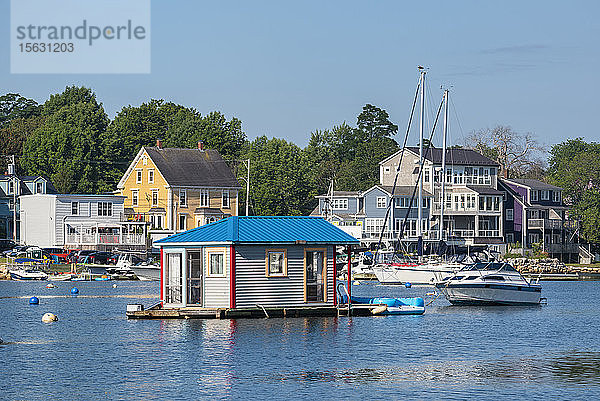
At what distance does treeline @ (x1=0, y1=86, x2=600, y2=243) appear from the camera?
13562 cm

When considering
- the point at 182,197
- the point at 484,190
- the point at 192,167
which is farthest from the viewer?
the point at 484,190

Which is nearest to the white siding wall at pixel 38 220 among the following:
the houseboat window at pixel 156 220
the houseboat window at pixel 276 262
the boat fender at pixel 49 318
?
the houseboat window at pixel 156 220

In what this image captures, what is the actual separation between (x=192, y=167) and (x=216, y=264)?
8104cm

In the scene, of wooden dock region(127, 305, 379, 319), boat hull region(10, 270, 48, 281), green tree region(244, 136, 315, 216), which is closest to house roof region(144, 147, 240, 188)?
green tree region(244, 136, 315, 216)

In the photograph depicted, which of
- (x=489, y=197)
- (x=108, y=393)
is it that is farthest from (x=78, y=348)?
(x=489, y=197)

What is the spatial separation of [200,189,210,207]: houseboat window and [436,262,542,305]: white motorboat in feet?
212

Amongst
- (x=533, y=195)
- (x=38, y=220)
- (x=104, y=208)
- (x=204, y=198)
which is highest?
(x=533, y=195)

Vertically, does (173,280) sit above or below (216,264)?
below

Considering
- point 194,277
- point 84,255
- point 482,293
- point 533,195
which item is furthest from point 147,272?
point 533,195

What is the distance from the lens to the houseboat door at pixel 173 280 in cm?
4775

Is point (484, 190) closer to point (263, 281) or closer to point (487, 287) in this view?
point (487, 287)

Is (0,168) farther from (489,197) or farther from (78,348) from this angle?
(78,348)

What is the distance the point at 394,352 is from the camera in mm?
40125

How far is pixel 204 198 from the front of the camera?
12438cm
